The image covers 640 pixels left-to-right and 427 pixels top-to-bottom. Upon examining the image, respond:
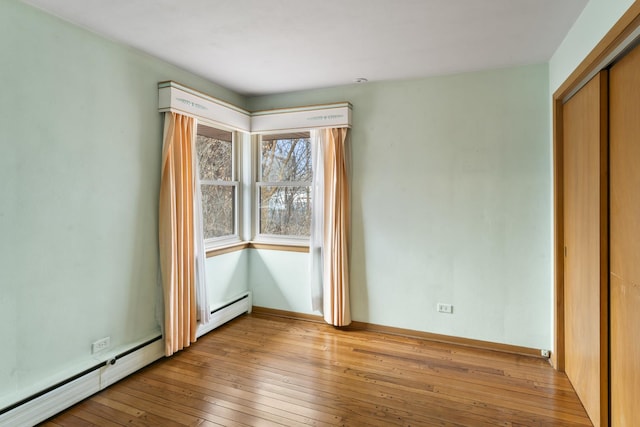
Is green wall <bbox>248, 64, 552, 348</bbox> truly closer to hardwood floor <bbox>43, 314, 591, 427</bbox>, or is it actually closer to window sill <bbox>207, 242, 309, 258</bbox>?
hardwood floor <bbox>43, 314, 591, 427</bbox>

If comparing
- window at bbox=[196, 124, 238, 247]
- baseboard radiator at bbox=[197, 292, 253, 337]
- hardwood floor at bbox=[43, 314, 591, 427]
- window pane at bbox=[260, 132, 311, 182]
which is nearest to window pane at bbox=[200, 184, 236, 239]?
window at bbox=[196, 124, 238, 247]

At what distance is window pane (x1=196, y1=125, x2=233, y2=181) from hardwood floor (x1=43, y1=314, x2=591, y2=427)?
68.8 inches

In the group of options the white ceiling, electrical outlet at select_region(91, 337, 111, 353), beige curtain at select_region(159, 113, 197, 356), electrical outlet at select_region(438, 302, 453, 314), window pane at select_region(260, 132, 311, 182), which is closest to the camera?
the white ceiling

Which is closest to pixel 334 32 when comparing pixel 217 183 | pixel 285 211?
pixel 217 183

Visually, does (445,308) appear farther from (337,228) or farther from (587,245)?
(587,245)

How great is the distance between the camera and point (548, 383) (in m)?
2.64

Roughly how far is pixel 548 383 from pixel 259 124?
3.59 m

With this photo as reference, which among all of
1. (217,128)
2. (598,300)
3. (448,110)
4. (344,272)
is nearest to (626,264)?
(598,300)

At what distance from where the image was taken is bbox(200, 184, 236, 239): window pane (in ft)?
12.4

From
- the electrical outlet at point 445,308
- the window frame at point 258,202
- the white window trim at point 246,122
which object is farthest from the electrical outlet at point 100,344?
the electrical outlet at point 445,308

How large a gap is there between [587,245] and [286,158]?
299cm

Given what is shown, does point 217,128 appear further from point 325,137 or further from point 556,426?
point 556,426

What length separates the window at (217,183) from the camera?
146 inches

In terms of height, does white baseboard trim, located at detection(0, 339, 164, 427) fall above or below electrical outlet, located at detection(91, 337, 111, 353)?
below
